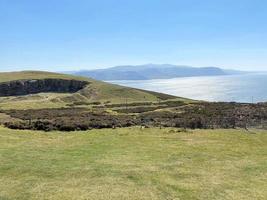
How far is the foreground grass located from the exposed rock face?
116 meters

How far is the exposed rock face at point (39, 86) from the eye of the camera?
528 feet

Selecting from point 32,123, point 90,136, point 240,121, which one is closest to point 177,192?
point 90,136

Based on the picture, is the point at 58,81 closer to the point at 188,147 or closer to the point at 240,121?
the point at 240,121

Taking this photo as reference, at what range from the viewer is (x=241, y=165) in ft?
109

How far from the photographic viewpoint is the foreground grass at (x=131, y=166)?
83.7 feet

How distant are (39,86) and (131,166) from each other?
449 ft

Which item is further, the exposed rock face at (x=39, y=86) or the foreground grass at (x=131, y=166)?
the exposed rock face at (x=39, y=86)

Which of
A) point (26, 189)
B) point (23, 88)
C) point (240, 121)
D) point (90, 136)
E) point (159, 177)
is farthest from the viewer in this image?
point (23, 88)

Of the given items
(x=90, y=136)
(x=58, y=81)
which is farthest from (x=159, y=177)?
(x=58, y=81)

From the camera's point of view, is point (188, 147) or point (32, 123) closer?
point (188, 147)

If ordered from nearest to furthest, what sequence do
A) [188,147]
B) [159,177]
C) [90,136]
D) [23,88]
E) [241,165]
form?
[159,177] → [241,165] → [188,147] → [90,136] → [23,88]

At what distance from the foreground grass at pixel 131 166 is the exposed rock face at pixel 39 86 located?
380ft

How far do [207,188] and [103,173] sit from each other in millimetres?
7120

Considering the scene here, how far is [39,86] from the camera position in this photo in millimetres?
163375
